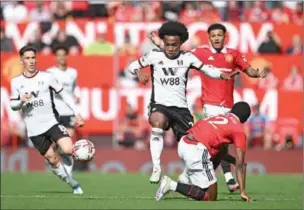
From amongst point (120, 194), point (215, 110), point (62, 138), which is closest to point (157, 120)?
point (215, 110)

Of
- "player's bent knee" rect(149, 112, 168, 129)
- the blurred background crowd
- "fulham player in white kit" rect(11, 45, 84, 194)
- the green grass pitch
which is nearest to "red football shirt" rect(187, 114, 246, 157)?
the green grass pitch

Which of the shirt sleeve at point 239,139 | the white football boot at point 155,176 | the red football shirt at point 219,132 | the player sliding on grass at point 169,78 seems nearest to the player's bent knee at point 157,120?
the player sliding on grass at point 169,78

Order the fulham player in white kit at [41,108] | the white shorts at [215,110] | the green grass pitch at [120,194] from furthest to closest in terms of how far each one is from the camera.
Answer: the white shorts at [215,110] < the fulham player in white kit at [41,108] < the green grass pitch at [120,194]

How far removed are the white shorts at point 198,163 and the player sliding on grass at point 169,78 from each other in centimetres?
132

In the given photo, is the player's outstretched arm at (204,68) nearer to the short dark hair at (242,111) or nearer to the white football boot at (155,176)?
the short dark hair at (242,111)

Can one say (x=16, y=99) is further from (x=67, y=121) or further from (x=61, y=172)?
(x=67, y=121)

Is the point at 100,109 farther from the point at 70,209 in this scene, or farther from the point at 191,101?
the point at 70,209

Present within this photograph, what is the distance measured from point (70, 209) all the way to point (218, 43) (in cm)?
533

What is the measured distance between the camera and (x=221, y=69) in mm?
18312

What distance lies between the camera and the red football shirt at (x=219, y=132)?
15180mm

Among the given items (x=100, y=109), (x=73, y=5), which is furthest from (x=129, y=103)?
(x=73, y=5)

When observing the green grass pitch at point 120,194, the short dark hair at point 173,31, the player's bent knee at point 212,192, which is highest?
the short dark hair at point 173,31

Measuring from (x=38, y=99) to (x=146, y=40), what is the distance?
10322 mm

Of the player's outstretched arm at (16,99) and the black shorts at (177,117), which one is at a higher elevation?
the player's outstretched arm at (16,99)
